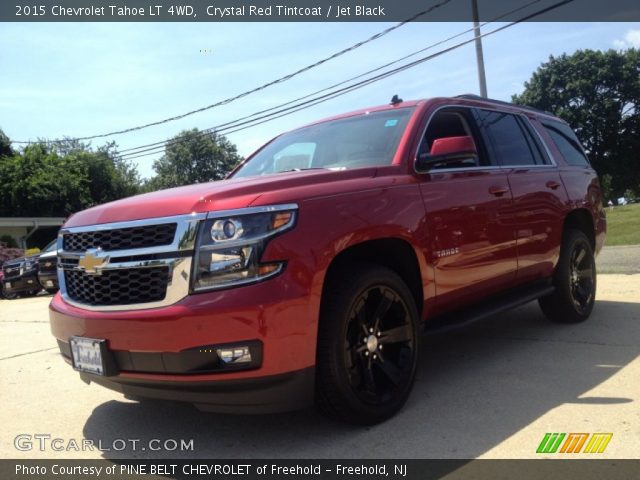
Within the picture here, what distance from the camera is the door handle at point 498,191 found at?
13.9 feet

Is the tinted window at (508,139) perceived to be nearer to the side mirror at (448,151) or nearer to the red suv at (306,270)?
the red suv at (306,270)

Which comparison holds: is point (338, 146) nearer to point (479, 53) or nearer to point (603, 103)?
point (479, 53)

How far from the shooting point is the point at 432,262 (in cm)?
360

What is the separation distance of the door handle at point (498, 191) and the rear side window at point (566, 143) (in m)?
1.62

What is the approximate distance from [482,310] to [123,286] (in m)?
2.48

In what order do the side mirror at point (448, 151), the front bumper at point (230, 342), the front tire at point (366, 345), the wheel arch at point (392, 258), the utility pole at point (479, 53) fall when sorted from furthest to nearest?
the utility pole at point (479, 53) → the side mirror at point (448, 151) → the wheel arch at point (392, 258) → the front tire at point (366, 345) → the front bumper at point (230, 342)

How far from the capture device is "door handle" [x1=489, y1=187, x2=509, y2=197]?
13.9ft

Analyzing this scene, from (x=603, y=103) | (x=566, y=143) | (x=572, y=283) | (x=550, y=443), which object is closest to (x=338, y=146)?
(x=550, y=443)

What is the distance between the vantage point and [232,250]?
8.87 feet

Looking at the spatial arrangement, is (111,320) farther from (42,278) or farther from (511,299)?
(42,278)

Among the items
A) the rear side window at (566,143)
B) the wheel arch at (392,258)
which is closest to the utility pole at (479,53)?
the rear side window at (566,143)

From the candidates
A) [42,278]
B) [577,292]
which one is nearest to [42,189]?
[42,278]

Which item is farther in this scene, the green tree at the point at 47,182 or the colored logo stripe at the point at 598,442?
the green tree at the point at 47,182

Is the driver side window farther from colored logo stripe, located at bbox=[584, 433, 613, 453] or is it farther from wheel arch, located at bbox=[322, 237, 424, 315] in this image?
colored logo stripe, located at bbox=[584, 433, 613, 453]
